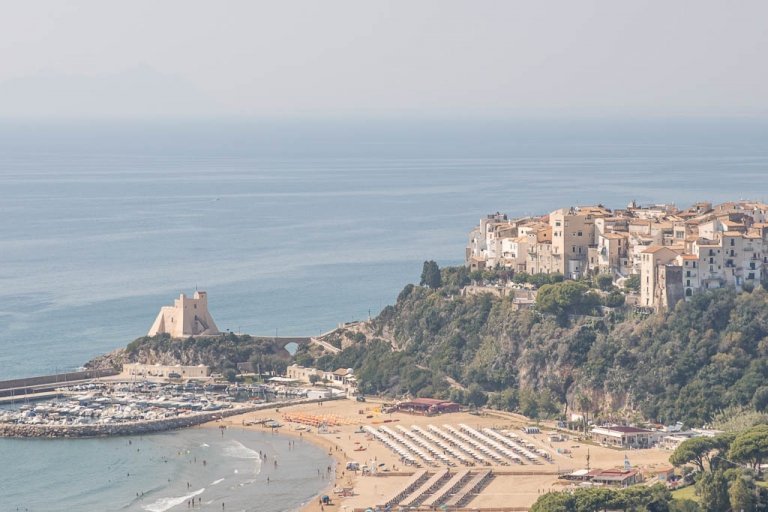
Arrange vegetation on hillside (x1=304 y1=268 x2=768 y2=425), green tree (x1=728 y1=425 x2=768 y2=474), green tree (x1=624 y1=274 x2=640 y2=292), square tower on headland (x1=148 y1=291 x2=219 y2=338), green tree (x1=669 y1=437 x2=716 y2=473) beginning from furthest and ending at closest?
square tower on headland (x1=148 y1=291 x2=219 y2=338)
green tree (x1=624 y1=274 x2=640 y2=292)
vegetation on hillside (x1=304 y1=268 x2=768 y2=425)
green tree (x1=669 y1=437 x2=716 y2=473)
green tree (x1=728 y1=425 x2=768 y2=474)

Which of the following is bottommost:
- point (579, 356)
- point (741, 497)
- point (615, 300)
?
point (741, 497)

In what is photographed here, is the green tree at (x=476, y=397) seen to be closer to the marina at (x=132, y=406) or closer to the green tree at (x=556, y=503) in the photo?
the marina at (x=132, y=406)

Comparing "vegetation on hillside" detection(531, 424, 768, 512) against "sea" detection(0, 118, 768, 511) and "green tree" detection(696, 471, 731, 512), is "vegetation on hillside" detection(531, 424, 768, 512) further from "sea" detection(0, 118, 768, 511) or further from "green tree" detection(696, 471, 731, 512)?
"sea" detection(0, 118, 768, 511)

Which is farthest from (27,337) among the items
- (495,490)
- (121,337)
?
(495,490)

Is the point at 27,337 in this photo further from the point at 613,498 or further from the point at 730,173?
the point at 730,173

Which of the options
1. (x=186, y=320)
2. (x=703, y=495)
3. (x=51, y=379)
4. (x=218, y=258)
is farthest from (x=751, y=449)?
(x=218, y=258)

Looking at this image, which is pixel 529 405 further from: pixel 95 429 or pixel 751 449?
pixel 95 429

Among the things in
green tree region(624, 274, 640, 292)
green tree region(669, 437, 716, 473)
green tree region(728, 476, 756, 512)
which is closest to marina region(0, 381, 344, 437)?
green tree region(624, 274, 640, 292)
